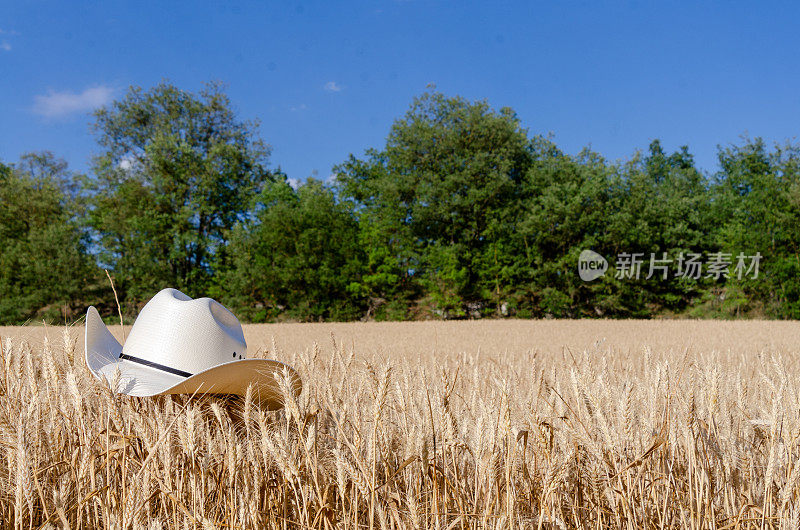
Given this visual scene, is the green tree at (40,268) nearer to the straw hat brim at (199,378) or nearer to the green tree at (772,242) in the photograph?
the straw hat brim at (199,378)

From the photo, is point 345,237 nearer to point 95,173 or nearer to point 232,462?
point 95,173

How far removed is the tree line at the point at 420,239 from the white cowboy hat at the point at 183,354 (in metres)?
17.3

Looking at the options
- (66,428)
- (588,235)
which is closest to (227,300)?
(588,235)

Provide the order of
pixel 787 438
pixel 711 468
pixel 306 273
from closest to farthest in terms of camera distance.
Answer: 1. pixel 787 438
2. pixel 711 468
3. pixel 306 273

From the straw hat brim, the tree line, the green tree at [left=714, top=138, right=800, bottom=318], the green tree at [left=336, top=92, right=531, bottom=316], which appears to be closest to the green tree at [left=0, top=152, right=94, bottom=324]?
the tree line

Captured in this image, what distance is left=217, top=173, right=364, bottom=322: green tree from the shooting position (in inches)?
777

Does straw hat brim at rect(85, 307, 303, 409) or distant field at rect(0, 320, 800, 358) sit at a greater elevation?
straw hat brim at rect(85, 307, 303, 409)

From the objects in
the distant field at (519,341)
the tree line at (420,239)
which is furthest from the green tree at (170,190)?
the distant field at (519,341)

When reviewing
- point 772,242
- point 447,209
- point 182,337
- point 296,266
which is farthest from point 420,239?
point 182,337

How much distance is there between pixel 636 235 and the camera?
66.9 ft

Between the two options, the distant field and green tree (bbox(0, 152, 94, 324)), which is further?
green tree (bbox(0, 152, 94, 324))

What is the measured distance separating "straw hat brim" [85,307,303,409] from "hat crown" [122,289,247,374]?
0.06m

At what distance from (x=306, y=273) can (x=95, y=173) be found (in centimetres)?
1173

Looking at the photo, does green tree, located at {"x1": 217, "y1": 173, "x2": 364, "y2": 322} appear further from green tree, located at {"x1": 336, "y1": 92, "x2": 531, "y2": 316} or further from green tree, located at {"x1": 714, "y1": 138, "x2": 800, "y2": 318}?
green tree, located at {"x1": 714, "y1": 138, "x2": 800, "y2": 318}
